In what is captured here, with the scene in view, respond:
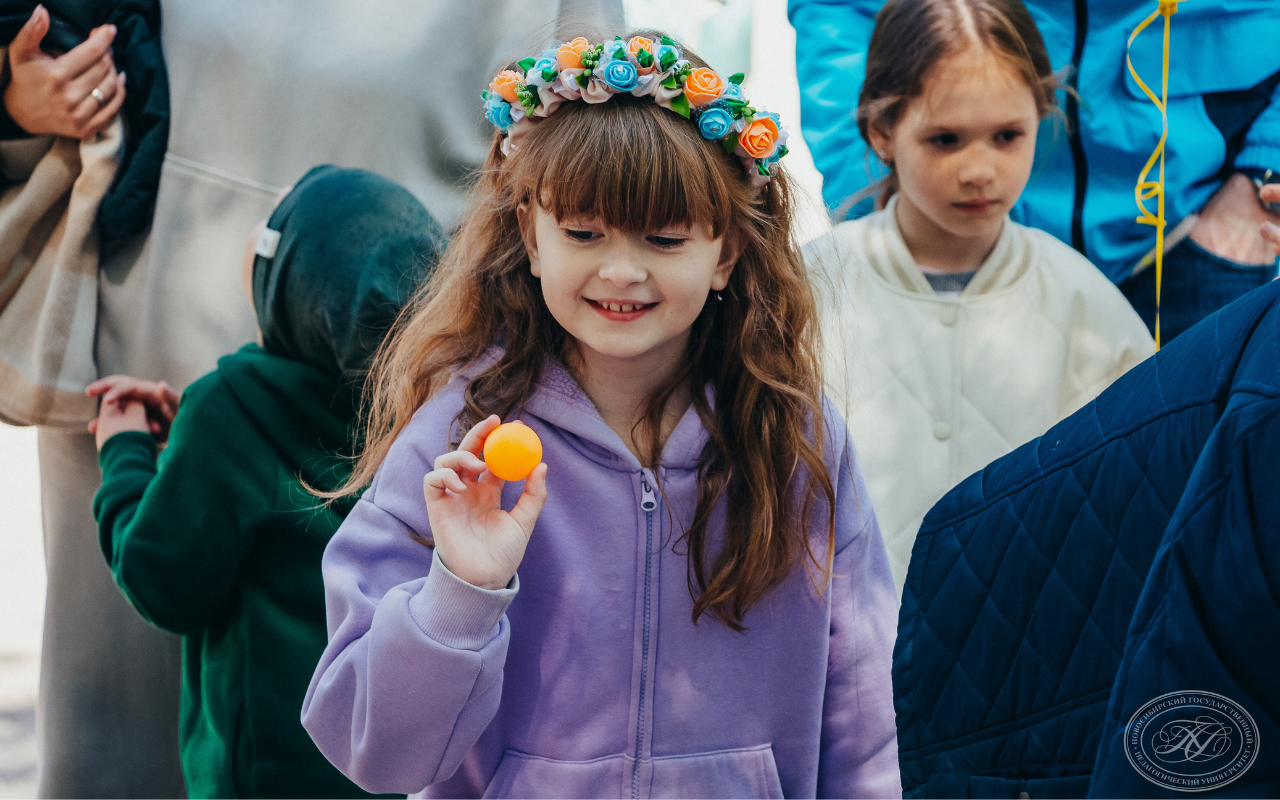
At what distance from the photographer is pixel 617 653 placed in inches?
44.3

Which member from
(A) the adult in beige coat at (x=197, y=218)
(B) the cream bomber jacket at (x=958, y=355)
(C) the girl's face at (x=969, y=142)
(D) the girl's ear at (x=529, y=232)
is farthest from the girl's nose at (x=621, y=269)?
(A) the adult in beige coat at (x=197, y=218)

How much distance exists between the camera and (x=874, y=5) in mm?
1794

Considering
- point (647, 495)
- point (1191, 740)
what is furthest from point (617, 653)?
point (1191, 740)

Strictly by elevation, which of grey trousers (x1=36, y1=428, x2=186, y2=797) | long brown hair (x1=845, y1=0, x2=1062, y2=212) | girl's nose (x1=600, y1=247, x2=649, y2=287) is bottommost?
grey trousers (x1=36, y1=428, x2=186, y2=797)

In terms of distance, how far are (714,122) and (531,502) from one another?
0.43 meters

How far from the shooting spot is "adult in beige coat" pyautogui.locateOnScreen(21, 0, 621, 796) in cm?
186

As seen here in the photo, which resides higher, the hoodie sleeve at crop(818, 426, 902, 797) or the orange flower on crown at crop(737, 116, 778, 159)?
the orange flower on crown at crop(737, 116, 778, 159)

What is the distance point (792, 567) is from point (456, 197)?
1118 millimetres

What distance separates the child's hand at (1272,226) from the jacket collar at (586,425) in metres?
0.83

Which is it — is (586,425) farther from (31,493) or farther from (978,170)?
(31,493)

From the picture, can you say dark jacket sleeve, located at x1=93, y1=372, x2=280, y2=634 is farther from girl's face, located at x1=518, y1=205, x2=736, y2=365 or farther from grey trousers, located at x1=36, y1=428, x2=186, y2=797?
girl's face, located at x1=518, y1=205, x2=736, y2=365

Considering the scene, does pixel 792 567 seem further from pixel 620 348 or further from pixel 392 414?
pixel 392 414

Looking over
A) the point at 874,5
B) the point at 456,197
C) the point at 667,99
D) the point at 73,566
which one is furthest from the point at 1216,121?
the point at 73,566

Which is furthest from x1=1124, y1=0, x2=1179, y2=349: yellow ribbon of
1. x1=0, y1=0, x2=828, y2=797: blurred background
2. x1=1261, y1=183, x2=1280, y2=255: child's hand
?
x1=0, y1=0, x2=828, y2=797: blurred background
